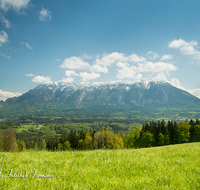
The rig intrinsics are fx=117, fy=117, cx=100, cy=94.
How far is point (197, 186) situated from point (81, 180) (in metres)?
4.64

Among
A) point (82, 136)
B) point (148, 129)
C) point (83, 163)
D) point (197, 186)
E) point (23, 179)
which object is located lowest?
point (82, 136)

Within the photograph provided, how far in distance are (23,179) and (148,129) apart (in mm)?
57814

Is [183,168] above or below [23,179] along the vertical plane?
below

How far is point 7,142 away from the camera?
150 feet

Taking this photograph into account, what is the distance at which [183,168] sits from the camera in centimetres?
646

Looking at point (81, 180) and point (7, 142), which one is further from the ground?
point (81, 180)

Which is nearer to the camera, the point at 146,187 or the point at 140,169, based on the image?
the point at 146,187

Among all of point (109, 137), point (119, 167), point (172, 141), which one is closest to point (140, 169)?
point (119, 167)

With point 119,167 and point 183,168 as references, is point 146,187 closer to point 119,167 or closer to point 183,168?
point 119,167

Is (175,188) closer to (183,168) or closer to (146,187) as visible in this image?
(146,187)

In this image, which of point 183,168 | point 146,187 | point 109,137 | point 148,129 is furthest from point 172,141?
point 146,187

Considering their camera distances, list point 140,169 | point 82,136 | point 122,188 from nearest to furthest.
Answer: point 122,188 < point 140,169 < point 82,136

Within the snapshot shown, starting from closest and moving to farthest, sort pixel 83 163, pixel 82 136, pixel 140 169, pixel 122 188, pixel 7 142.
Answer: pixel 122 188 → pixel 140 169 → pixel 83 163 → pixel 7 142 → pixel 82 136

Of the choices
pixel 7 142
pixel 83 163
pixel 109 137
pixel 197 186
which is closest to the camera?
pixel 197 186
